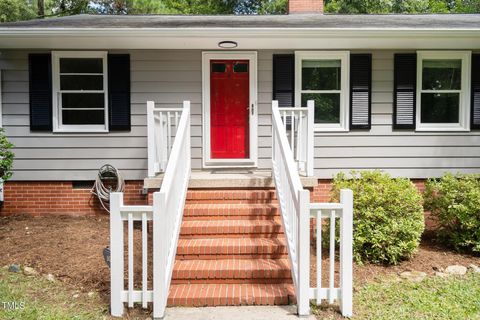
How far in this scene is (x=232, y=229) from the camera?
14.6 ft

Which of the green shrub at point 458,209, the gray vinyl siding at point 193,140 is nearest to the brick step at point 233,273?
the green shrub at point 458,209

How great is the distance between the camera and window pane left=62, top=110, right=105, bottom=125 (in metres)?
6.66

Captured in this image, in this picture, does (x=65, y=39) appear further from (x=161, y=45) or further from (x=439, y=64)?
(x=439, y=64)

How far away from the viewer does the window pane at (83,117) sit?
6664 mm

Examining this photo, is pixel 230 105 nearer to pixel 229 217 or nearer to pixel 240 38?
pixel 240 38

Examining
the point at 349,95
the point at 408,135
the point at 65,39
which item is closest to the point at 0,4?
the point at 65,39

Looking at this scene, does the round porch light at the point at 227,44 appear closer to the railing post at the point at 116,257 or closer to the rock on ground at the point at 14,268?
the railing post at the point at 116,257

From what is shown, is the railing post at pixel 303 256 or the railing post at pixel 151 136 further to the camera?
the railing post at pixel 151 136

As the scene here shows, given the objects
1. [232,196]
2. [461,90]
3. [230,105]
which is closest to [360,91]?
[461,90]

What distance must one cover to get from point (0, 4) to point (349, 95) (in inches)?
551

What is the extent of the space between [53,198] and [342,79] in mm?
5251

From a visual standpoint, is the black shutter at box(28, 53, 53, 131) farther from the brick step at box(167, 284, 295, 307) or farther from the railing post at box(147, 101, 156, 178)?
the brick step at box(167, 284, 295, 307)

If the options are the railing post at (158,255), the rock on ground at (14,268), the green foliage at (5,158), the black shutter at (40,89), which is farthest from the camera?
the black shutter at (40,89)

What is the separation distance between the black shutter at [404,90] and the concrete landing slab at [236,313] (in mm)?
4299
